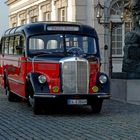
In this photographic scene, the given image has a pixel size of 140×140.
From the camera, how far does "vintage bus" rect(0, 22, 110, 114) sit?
15.0m

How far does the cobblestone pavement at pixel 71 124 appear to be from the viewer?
38.2ft

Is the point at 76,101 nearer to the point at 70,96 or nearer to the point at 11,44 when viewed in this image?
the point at 70,96

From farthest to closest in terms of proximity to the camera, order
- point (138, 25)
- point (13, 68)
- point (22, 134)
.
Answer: point (138, 25) → point (13, 68) → point (22, 134)

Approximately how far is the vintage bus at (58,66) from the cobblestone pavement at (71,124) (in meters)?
0.45

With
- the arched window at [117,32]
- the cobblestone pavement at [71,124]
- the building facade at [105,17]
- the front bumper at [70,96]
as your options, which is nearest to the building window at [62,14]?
the building facade at [105,17]

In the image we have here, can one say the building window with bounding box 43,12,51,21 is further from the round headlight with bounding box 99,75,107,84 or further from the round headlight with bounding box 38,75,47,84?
the round headlight with bounding box 38,75,47,84

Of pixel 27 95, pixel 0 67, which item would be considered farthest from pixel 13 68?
pixel 0 67

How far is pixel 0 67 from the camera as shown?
22.0m

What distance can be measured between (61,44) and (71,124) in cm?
334

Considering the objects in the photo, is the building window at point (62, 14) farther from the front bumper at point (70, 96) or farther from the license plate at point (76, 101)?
the license plate at point (76, 101)

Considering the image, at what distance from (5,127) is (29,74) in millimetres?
2932

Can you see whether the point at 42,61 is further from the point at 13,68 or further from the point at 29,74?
the point at 13,68

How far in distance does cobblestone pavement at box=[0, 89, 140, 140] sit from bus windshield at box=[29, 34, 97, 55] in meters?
1.69

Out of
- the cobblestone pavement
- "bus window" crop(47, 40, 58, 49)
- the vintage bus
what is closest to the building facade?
the vintage bus
